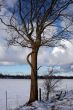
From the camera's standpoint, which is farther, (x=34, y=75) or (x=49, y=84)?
(x=49, y=84)

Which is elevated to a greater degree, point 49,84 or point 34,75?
point 34,75

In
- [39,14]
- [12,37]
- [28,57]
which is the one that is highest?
[39,14]

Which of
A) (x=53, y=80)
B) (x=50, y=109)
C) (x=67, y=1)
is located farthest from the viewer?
(x=53, y=80)

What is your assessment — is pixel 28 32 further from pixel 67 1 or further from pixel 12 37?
pixel 67 1

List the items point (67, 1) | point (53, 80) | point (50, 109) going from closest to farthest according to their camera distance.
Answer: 1. point (50, 109)
2. point (67, 1)
3. point (53, 80)

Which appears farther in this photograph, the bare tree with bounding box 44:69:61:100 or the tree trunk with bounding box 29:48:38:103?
the bare tree with bounding box 44:69:61:100

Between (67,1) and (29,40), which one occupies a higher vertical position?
(67,1)

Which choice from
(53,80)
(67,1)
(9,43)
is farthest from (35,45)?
(53,80)

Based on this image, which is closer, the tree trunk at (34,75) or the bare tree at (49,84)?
the tree trunk at (34,75)

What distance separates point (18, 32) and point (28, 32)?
731 millimetres

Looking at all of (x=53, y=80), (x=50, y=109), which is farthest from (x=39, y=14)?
(x=53, y=80)

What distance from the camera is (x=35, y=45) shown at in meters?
22.8

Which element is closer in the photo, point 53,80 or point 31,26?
point 31,26

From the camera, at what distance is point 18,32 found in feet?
75.5
